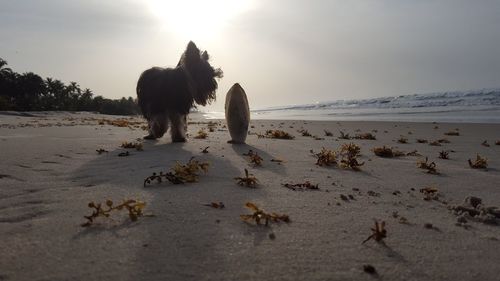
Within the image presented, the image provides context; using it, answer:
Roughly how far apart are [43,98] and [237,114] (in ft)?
151

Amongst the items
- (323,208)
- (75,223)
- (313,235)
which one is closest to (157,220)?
(75,223)

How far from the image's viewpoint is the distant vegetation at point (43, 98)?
37.9 metres

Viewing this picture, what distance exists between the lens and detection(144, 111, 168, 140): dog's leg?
6.90 meters

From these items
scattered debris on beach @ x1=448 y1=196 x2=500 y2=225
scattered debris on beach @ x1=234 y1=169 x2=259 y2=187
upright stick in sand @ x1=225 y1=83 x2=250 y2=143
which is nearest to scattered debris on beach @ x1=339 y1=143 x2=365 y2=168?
scattered debris on beach @ x1=234 y1=169 x2=259 y2=187

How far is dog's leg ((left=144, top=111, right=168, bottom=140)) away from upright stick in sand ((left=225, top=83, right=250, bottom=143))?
1071mm

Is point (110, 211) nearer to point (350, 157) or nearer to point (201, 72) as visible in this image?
point (350, 157)

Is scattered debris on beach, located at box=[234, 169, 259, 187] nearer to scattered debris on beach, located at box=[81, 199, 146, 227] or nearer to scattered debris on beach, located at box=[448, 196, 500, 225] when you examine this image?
scattered debris on beach, located at box=[81, 199, 146, 227]

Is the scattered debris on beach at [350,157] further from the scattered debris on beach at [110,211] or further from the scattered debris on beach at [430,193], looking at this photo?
the scattered debris on beach at [110,211]

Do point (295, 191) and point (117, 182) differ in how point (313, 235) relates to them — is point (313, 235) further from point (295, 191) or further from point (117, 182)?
point (117, 182)

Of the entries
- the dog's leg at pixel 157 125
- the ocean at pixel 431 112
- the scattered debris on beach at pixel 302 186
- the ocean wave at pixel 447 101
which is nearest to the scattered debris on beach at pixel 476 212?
the scattered debris on beach at pixel 302 186

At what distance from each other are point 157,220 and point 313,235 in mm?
830

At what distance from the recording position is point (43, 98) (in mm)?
46562

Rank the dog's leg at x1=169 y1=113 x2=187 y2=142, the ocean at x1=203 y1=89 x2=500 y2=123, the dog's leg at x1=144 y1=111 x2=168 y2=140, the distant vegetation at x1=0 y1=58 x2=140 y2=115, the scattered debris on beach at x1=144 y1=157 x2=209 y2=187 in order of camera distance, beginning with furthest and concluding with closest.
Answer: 1. the distant vegetation at x1=0 y1=58 x2=140 y2=115
2. the ocean at x1=203 y1=89 x2=500 y2=123
3. the dog's leg at x1=144 y1=111 x2=168 y2=140
4. the dog's leg at x1=169 y1=113 x2=187 y2=142
5. the scattered debris on beach at x1=144 y1=157 x2=209 y2=187

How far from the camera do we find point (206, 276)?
1593 millimetres
